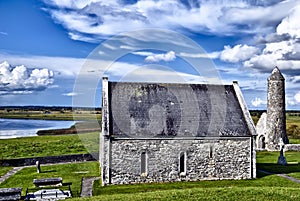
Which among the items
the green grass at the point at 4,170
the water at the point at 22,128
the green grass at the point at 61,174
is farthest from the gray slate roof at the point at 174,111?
the water at the point at 22,128

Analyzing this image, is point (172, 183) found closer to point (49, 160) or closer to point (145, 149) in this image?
point (145, 149)

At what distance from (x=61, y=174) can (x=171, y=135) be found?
10.3m

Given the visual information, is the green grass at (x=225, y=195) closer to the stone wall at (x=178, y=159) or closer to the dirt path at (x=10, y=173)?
the stone wall at (x=178, y=159)

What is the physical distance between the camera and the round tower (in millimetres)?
48875

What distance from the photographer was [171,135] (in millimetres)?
26750

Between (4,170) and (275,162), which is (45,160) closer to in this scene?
(4,170)

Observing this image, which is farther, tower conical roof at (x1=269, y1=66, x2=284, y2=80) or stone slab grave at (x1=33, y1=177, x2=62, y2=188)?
tower conical roof at (x1=269, y1=66, x2=284, y2=80)

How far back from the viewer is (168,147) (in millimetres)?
26656

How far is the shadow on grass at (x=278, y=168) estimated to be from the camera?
31.6m

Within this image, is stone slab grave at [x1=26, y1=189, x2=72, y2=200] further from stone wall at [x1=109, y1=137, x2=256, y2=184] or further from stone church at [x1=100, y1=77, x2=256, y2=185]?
stone wall at [x1=109, y1=137, x2=256, y2=184]

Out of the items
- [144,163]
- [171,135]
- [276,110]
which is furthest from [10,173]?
[276,110]

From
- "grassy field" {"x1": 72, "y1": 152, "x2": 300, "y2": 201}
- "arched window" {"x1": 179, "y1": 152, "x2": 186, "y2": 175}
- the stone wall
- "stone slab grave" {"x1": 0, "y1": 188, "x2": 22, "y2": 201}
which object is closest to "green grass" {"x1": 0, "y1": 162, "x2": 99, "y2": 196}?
"grassy field" {"x1": 72, "y1": 152, "x2": 300, "y2": 201}

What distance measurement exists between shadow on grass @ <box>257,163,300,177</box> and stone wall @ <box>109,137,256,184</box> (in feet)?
9.90

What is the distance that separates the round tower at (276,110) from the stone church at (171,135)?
68.6 ft
